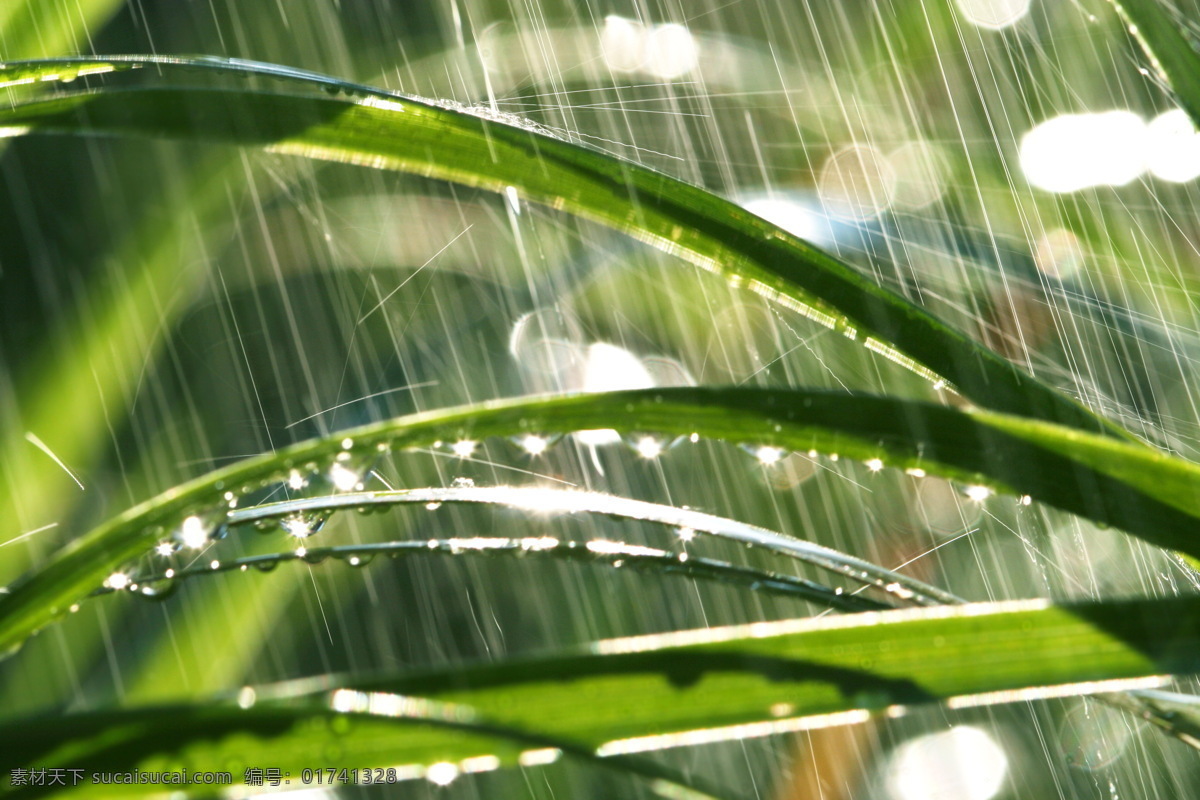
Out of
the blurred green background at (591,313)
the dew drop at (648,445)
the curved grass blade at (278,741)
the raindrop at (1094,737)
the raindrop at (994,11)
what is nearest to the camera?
the curved grass blade at (278,741)

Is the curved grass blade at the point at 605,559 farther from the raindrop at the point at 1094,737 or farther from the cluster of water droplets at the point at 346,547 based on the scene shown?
the raindrop at the point at 1094,737

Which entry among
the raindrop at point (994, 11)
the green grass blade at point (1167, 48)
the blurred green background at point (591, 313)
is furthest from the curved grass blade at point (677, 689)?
the raindrop at point (994, 11)

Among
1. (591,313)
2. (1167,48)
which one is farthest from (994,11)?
(1167,48)

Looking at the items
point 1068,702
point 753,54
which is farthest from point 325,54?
point 1068,702

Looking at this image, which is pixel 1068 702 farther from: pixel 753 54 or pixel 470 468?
pixel 753 54

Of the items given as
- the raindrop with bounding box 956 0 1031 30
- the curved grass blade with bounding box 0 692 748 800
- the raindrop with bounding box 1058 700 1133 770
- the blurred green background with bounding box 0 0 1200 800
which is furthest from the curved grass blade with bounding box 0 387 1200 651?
the raindrop with bounding box 956 0 1031 30
